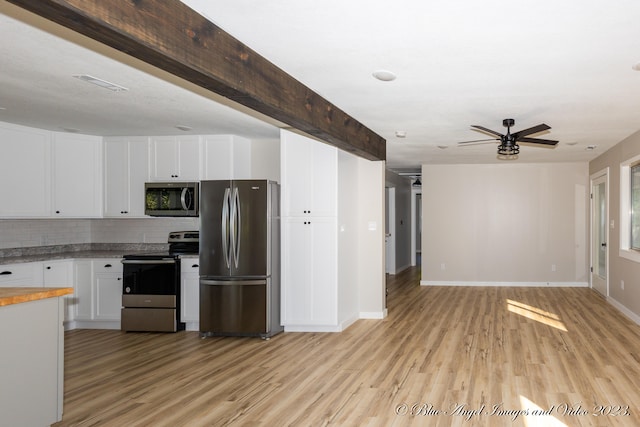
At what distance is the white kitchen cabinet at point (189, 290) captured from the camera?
19.5ft

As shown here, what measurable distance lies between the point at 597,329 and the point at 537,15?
465 centimetres

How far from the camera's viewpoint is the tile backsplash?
631 centimetres

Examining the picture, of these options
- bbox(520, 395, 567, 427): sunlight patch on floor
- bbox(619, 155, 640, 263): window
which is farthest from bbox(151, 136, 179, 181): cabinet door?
bbox(619, 155, 640, 263): window

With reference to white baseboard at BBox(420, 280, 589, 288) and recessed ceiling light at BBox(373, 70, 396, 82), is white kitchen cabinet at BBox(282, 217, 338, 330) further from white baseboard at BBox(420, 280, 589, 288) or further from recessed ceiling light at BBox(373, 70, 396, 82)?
white baseboard at BBox(420, 280, 589, 288)

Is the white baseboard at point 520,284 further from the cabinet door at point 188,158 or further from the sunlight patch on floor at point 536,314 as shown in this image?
the cabinet door at point 188,158

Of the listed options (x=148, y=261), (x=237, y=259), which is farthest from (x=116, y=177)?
(x=237, y=259)

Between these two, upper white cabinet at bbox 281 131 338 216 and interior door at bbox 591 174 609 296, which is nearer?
upper white cabinet at bbox 281 131 338 216

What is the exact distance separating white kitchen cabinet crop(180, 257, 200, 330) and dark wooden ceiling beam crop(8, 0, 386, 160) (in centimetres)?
252

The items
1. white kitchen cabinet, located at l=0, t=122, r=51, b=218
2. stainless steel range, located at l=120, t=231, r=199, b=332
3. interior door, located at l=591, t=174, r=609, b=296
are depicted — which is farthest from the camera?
interior door, located at l=591, t=174, r=609, b=296

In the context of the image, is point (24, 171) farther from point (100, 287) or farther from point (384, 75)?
point (384, 75)

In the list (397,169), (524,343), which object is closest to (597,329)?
(524,343)

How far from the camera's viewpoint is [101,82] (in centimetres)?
390

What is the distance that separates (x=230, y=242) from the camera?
5660 millimetres

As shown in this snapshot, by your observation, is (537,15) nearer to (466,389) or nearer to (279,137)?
(466,389)
